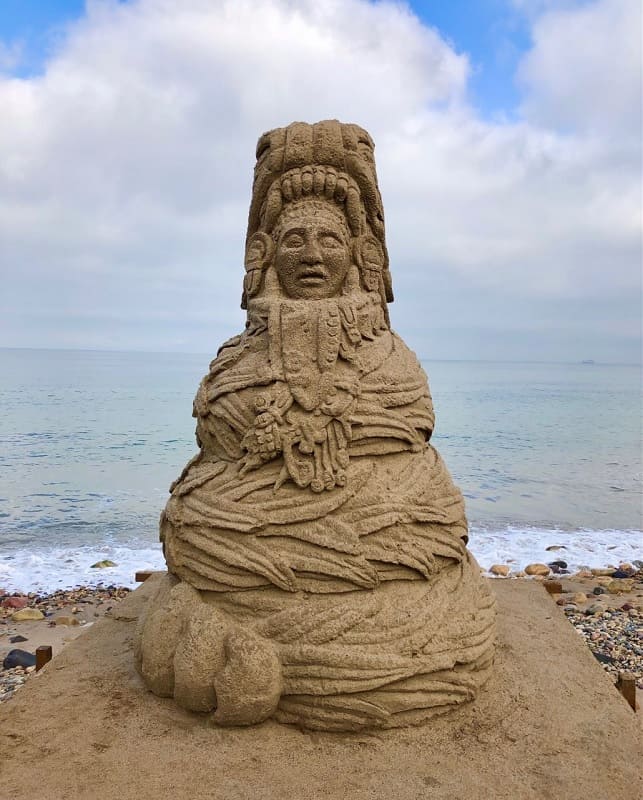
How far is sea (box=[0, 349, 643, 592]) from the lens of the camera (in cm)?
823

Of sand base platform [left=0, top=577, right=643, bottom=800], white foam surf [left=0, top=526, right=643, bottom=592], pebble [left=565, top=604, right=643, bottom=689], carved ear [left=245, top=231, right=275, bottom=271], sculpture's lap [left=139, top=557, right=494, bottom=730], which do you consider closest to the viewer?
sand base platform [left=0, top=577, right=643, bottom=800]

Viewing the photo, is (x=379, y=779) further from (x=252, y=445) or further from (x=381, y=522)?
(x=252, y=445)

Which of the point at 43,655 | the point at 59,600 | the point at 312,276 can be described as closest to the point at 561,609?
the point at 312,276

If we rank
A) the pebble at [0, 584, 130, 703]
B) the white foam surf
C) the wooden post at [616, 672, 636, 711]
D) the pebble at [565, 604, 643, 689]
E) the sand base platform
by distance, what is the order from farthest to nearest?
1. the white foam surf
2. the pebble at [0, 584, 130, 703]
3. the pebble at [565, 604, 643, 689]
4. the wooden post at [616, 672, 636, 711]
5. the sand base platform

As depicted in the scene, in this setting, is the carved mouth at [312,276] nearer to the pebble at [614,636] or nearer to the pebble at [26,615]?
the pebble at [614,636]

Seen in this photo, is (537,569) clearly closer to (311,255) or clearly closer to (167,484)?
(311,255)

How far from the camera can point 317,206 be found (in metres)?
3.40

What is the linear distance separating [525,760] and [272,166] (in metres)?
2.99

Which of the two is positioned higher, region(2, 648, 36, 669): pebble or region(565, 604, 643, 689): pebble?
region(565, 604, 643, 689): pebble

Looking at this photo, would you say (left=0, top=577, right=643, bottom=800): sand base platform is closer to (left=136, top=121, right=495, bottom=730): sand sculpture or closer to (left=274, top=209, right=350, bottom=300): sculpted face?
(left=136, top=121, right=495, bottom=730): sand sculpture

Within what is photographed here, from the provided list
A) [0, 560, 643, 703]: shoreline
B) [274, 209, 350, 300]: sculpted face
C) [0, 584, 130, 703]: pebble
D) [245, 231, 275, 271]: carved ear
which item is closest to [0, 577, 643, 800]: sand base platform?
[0, 560, 643, 703]: shoreline

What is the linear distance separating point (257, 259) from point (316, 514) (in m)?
1.49

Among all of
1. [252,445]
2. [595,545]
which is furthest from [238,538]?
[595,545]

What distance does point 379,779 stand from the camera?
7.68ft
